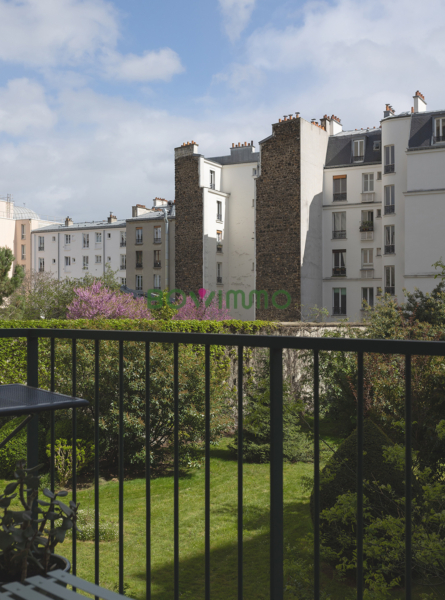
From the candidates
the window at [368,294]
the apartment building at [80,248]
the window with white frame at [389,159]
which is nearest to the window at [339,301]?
the window at [368,294]

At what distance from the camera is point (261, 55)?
17922 mm

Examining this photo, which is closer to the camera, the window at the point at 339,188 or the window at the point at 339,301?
the window at the point at 339,301

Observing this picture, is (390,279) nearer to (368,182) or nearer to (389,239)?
(389,239)

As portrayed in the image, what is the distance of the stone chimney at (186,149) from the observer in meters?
38.6

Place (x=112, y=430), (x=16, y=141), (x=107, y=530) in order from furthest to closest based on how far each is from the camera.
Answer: (x=16, y=141)
(x=112, y=430)
(x=107, y=530)

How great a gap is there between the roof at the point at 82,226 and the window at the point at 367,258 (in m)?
30.4

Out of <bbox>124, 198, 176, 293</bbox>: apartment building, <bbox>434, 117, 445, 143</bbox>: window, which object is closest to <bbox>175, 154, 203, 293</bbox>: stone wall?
<bbox>124, 198, 176, 293</bbox>: apartment building

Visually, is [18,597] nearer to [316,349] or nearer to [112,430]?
[316,349]

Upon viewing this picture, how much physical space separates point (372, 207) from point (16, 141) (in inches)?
1654

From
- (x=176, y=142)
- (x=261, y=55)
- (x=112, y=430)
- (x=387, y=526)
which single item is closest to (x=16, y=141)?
(x=176, y=142)

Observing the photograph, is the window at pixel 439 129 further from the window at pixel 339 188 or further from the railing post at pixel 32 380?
the railing post at pixel 32 380

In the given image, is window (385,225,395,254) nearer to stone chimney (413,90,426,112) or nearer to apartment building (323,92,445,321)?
apartment building (323,92,445,321)

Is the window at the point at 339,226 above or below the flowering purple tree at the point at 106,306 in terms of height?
above

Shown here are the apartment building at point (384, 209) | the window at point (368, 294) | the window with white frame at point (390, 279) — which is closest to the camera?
the apartment building at point (384, 209)
